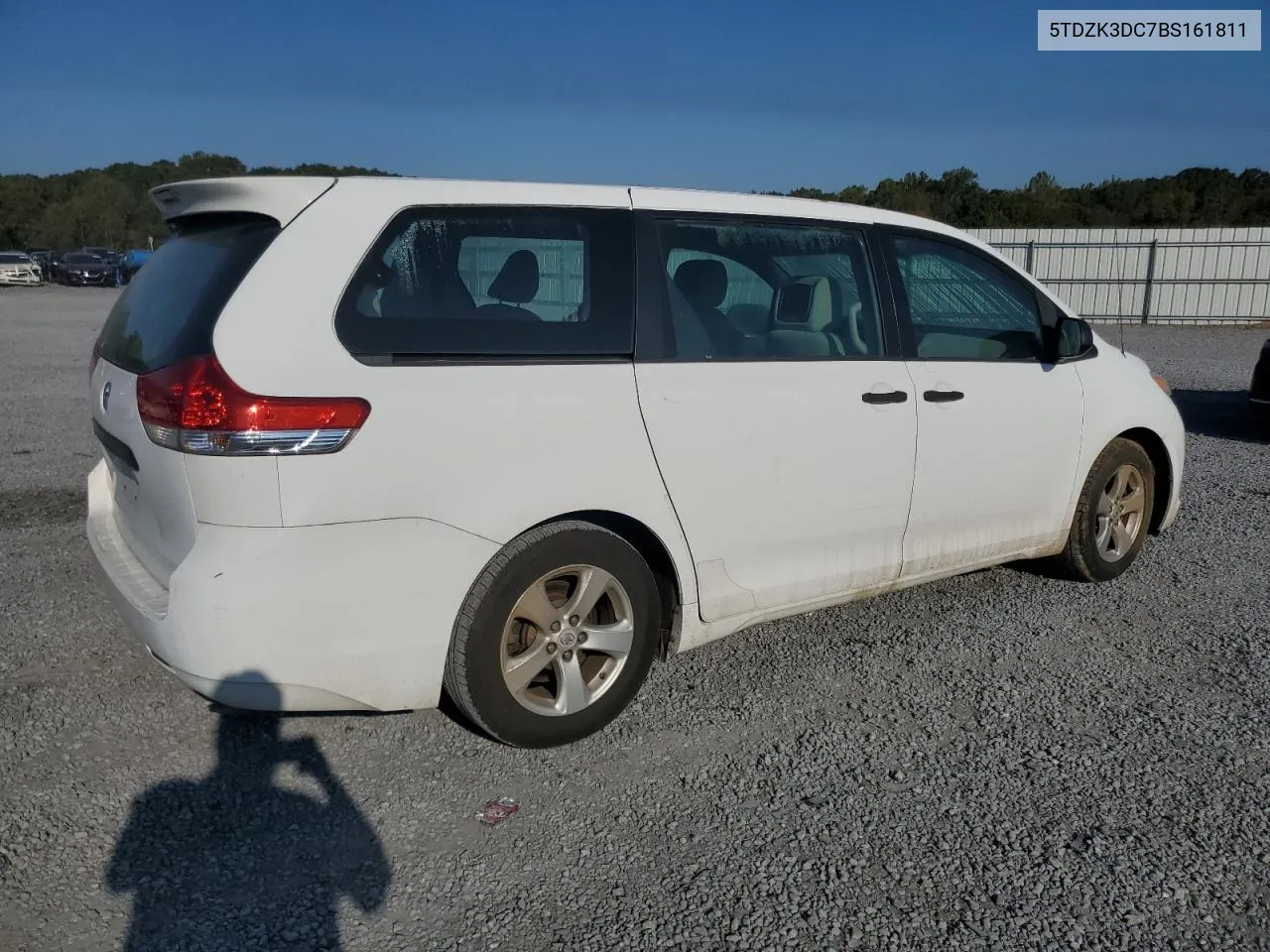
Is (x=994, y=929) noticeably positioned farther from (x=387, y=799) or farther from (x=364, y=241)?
(x=364, y=241)

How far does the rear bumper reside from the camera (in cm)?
281

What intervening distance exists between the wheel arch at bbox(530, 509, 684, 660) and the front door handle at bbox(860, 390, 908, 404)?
103 cm

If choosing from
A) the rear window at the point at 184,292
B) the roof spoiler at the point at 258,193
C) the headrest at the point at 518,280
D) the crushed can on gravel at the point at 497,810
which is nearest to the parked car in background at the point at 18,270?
the rear window at the point at 184,292

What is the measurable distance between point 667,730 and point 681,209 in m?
1.87

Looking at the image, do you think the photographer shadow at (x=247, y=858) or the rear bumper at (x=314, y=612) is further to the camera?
the rear bumper at (x=314, y=612)

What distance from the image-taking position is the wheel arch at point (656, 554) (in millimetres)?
3367

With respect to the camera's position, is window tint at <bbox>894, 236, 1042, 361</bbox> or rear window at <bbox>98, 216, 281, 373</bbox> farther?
window tint at <bbox>894, 236, 1042, 361</bbox>

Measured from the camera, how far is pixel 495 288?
332cm

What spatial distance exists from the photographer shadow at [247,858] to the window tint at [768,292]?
1.86m

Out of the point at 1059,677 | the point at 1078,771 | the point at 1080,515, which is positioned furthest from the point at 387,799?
the point at 1080,515

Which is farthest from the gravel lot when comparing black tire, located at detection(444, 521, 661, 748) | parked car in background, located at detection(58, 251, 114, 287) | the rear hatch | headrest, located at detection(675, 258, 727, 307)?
parked car in background, located at detection(58, 251, 114, 287)

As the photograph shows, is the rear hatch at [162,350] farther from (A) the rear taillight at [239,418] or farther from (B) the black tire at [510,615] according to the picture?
(B) the black tire at [510,615]

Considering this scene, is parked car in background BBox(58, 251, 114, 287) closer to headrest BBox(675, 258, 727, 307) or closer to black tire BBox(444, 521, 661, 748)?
headrest BBox(675, 258, 727, 307)

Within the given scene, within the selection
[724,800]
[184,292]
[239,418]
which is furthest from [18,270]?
[724,800]
